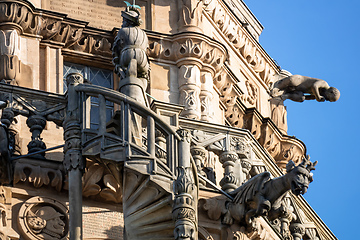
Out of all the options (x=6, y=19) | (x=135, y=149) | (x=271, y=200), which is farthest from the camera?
(x=6, y=19)

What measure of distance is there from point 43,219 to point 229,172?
3.62 metres

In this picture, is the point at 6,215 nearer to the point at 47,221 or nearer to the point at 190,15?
the point at 47,221

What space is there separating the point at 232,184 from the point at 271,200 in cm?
88

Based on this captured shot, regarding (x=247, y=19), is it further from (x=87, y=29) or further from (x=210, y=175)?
(x=210, y=175)

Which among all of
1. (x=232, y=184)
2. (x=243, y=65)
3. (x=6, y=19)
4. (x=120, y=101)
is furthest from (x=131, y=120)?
(x=243, y=65)

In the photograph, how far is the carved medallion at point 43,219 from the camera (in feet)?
83.9

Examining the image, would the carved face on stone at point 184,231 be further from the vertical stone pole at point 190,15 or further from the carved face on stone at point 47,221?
the vertical stone pole at point 190,15

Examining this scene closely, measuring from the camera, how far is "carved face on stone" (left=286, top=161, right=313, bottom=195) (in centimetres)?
2656

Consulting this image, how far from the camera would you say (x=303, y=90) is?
34406mm

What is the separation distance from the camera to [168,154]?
25.4 m

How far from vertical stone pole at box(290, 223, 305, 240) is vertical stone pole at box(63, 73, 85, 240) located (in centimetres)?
509

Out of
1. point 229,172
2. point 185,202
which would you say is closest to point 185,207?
point 185,202

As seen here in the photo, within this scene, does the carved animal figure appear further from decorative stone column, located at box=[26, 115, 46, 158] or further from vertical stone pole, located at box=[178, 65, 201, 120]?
decorative stone column, located at box=[26, 115, 46, 158]

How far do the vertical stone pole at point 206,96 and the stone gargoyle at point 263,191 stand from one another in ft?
13.3
